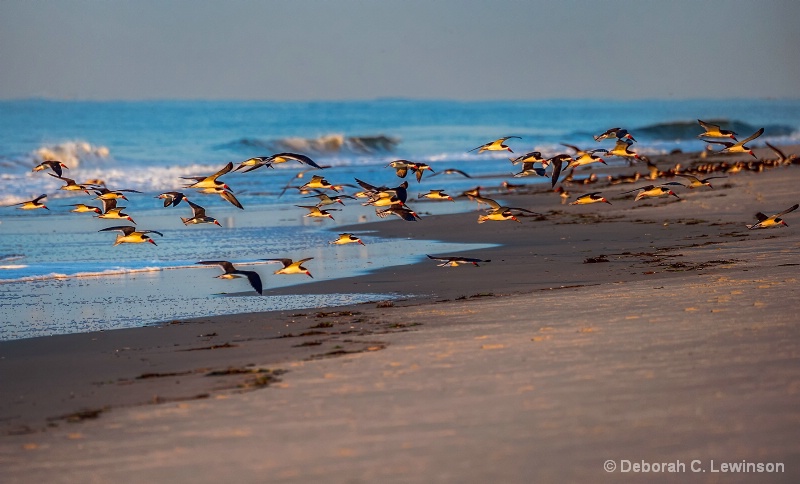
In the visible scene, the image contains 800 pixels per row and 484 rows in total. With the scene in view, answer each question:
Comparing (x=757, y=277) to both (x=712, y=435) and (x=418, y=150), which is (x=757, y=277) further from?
(x=418, y=150)

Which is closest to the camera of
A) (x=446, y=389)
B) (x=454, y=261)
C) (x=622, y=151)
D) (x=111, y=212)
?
(x=446, y=389)

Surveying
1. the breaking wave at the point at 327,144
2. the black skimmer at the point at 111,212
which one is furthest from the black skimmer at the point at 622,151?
the breaking wave at the point at 327,144

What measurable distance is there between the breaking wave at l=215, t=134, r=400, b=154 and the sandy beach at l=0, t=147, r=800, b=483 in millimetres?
53675

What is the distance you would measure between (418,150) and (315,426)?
61.9 m

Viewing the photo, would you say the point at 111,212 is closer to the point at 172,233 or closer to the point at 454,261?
the point at 172,233

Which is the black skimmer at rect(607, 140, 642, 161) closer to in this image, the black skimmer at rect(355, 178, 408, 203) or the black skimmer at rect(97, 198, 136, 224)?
the black skimmer at rect(355, 178, 408, 203)

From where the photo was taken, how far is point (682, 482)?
5750 millimetres

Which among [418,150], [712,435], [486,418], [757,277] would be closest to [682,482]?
[712,435]

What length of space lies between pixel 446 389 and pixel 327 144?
61.5 metres

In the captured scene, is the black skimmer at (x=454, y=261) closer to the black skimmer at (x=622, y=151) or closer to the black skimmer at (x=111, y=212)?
the black skimmer at (x=622, y=151)

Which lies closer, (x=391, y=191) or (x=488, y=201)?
(x=391, y=191)

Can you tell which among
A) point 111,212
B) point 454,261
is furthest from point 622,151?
point 111,212

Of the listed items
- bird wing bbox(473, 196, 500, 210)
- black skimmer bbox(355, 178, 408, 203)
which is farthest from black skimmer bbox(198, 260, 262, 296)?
bird wing bbox(473, 196, 500, 210)

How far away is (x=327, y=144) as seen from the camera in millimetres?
68625
